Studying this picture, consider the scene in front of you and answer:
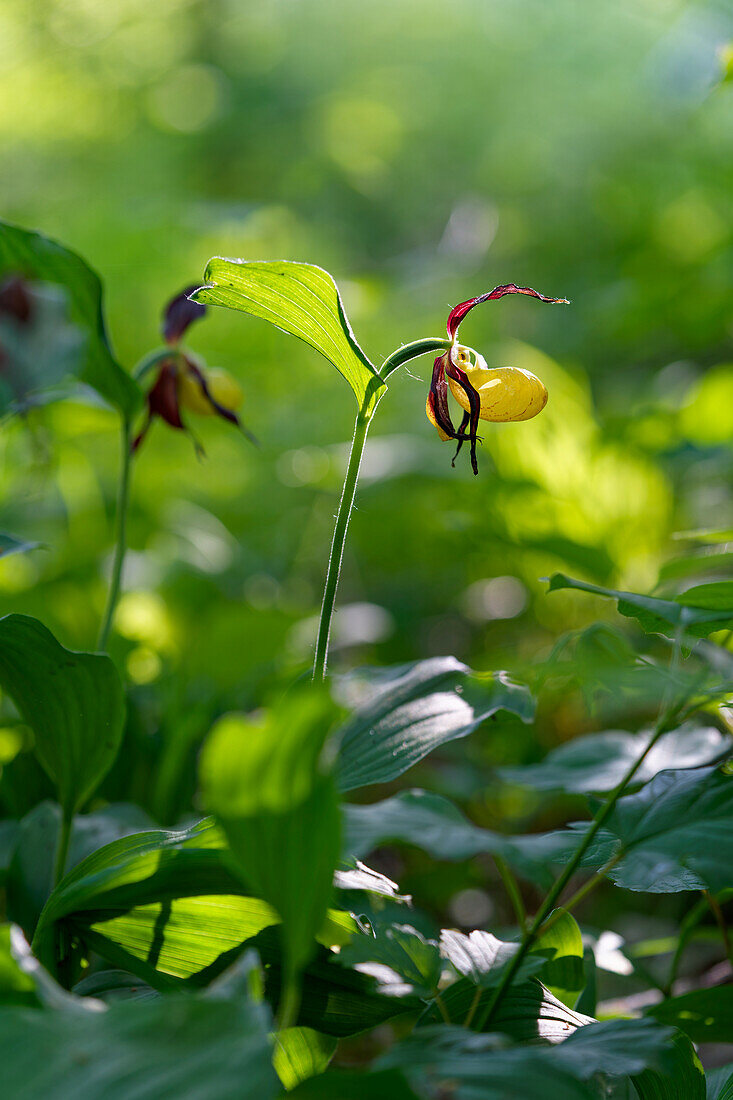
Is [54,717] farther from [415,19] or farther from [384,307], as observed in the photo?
[415,19]

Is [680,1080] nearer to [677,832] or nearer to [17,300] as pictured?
[677,832]

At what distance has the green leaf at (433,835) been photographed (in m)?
0.31

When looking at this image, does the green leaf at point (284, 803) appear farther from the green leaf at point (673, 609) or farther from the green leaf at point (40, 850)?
the green leaf at point (40, 850)

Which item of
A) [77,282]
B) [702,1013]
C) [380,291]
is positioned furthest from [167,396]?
[380,291]

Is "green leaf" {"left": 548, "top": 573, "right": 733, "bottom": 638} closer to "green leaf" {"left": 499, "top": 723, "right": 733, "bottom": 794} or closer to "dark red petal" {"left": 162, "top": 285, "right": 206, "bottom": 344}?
"green leaf" {"left": 499, "top": 723, "right": 733, "bottom": 794}

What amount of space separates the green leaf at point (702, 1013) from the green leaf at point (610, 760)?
12 cm

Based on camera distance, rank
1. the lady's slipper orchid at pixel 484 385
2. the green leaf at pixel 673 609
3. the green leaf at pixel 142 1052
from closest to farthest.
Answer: the green leaf at pixel 142 1052, the green leaf at pixel 673 609, the lady's slipper orchid at pixel 484 385

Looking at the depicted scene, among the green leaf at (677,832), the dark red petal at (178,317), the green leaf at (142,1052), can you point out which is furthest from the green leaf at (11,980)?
the dark red petal at (178,317)

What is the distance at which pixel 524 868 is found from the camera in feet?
1.49

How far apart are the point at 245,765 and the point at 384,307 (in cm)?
166

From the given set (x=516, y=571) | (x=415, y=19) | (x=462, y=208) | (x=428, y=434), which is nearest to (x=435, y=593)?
(x=516, y=571)

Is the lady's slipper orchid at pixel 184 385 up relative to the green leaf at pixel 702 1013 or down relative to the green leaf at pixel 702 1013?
up

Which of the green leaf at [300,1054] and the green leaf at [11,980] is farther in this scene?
the green leaf at [300,1054]

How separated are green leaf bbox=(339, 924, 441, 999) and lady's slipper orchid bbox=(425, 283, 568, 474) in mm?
251
